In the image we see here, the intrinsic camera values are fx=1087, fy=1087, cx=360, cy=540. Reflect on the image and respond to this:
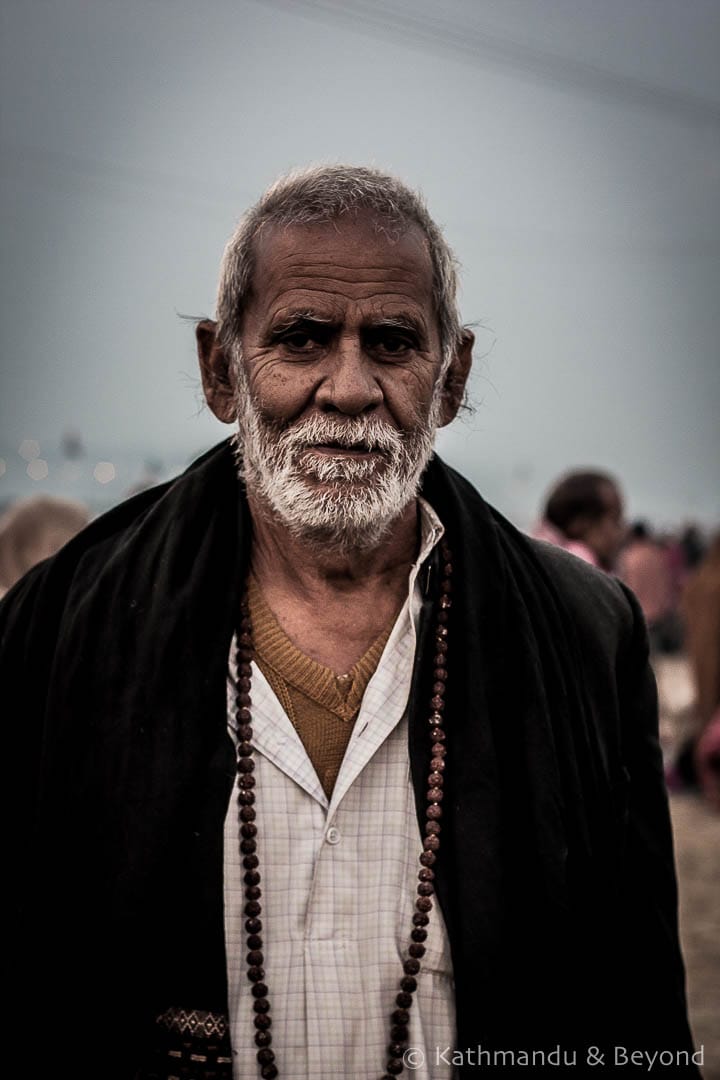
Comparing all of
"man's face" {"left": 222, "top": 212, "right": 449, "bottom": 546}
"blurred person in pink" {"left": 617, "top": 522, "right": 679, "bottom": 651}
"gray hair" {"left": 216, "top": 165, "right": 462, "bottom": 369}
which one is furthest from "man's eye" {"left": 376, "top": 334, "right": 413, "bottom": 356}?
"blurred person in pink" {"left": 617, "top": 522, "right": 679, "bottom": 651}

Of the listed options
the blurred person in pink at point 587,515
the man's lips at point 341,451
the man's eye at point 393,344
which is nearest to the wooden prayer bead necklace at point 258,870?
the man's lips at point 341,451

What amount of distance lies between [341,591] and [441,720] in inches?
12.6

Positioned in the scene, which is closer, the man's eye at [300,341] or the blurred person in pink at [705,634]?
the man's eye at [300,341]

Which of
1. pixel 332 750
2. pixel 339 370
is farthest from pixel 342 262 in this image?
pixel 332 750

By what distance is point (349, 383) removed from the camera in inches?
74.8

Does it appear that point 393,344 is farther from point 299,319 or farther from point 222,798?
point 222,798

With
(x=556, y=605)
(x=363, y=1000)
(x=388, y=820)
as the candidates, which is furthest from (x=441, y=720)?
(x=363, y=1000)

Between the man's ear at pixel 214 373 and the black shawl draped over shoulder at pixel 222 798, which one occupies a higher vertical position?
the man's ear at pixel 214 373

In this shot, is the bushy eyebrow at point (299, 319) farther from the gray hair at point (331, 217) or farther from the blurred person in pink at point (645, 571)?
the blurred person in pink at point (645, 571)

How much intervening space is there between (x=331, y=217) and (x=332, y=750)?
96cm

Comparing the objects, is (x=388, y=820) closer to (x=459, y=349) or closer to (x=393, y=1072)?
(x=393, y=1072)

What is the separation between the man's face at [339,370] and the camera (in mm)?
1935

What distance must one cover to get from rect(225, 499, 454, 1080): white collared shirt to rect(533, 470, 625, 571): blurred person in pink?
3.55 meters

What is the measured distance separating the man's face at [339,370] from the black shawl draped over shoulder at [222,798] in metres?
0.21
